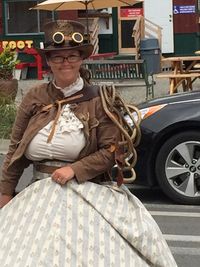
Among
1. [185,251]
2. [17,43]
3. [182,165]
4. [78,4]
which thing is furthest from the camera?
[17,43]

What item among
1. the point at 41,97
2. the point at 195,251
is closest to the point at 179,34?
the point at 195,251

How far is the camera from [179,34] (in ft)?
66.0

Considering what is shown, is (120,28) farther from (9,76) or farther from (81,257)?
(81,257)

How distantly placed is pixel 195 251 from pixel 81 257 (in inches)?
97.4

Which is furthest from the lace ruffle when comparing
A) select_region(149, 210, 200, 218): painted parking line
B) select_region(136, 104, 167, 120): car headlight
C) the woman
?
select_region(136, 104, 167, 120): car headlight

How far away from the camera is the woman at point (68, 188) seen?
262 centimetres

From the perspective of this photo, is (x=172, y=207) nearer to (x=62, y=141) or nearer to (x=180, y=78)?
(x=62, y=141)

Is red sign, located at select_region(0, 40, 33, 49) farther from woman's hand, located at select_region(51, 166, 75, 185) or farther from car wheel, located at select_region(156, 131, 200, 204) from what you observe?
woman's hand, located at select_region(51, 166, 75, 185)

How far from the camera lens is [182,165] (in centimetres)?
613

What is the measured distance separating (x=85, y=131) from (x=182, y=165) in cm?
343

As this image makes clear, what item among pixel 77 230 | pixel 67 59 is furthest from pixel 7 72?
pixel 77 230

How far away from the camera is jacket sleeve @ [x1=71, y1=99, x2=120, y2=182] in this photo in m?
2.83

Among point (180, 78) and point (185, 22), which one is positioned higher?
point (185, 22)

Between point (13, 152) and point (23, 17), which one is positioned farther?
point (23, 17)
